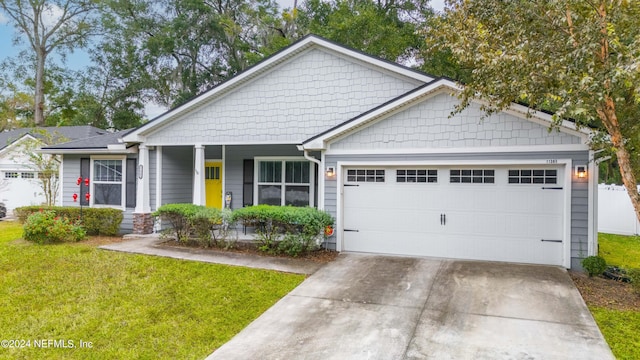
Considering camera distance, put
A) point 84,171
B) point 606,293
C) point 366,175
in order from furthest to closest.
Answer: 1. point 84,171
2. point 366,175
3. point 606,293

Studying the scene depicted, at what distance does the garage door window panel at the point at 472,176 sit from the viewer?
8.09 meters

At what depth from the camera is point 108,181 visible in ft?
38.8

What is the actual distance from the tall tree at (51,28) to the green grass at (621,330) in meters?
32.8

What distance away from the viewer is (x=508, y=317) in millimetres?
5117

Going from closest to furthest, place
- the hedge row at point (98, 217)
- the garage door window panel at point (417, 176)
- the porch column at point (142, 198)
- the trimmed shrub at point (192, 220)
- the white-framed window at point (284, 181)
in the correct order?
the garage door window panel at point (417, 176) < the trimmed shrub at point (192, 220) < the hedge row at point (98, 217) < the porch column at point (142, 198) < the white-framed window at point (284, 181)

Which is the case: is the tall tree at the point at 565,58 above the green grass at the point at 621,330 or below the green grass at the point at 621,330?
above

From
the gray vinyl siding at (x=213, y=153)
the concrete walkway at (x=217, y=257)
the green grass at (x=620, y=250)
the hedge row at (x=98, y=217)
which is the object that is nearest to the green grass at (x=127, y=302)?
the concrete walkway at (x=217, y=257)

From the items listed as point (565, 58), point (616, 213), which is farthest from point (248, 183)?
point (616, 213)

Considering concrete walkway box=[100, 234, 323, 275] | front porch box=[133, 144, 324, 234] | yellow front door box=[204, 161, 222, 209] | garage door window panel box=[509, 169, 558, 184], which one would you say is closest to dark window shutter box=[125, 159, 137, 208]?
front porch box=[133, 144, 324, 234]

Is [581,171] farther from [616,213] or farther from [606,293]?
[616,213]

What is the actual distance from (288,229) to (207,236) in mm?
2318

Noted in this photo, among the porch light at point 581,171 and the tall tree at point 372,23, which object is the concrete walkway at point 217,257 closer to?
the porch light at point 581,171

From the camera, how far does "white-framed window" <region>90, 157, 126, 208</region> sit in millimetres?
11664

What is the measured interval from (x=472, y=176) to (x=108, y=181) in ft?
35.0
